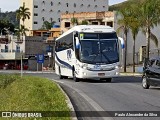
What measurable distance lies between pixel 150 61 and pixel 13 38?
78.2 meters

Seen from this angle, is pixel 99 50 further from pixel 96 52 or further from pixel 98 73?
pixel 98 73

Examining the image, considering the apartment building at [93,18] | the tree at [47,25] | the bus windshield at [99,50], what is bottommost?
the bus windshield at [99,50]

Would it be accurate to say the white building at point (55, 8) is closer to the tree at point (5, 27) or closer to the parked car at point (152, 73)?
the tree at point (5, 27)

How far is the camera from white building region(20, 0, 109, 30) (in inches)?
6100

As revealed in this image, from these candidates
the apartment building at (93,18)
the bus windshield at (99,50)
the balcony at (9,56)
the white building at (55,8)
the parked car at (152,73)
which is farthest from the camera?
the white building at (55,8)

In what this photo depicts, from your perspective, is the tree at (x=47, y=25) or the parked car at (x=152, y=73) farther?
the tree at (x=47, y=25)

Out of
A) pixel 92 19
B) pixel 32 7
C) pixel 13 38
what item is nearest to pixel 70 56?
pixel 92 19

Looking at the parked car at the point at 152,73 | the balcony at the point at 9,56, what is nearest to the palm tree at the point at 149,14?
the parked car at the point at 152,73

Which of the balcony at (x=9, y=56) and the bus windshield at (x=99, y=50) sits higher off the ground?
the bus windshield at (x=99, y=50)

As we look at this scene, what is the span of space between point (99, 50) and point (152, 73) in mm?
6595

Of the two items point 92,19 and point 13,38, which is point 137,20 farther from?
point 13,38

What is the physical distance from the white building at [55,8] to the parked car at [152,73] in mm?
131434

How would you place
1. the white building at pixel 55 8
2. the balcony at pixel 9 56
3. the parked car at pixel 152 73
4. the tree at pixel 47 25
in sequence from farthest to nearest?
the white building at pixel 55 8, the tree at pixel 47 25, the balcony at pixel 9 56, the parked car at pixel 152 73

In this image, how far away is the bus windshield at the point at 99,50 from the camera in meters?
29.4
